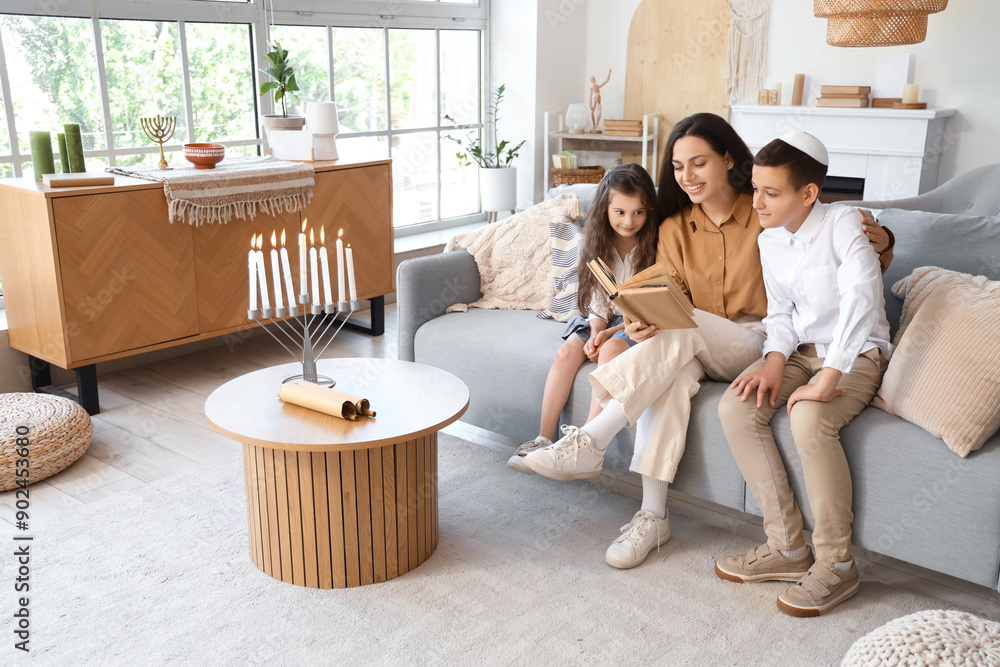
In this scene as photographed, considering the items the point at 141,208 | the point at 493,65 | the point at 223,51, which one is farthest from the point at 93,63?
the point at 493,65

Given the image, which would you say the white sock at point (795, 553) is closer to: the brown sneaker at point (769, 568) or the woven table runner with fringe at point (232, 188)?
the brown sneaker at point (769, 568)

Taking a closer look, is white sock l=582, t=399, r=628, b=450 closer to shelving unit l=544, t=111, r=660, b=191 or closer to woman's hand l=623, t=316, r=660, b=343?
woman's hand l=623, t=316, r=660, b=343

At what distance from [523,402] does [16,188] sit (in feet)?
6.14

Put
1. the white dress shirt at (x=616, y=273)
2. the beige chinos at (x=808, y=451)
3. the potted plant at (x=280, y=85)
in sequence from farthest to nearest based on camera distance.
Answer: the potted plant at (x=280, y=85), the white dress shirt at (x=616, y=273), the beige chinos at (x=808, y=451)

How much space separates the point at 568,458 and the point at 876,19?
9.20ft

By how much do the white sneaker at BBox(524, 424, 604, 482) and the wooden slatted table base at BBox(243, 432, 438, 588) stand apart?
28 centimetres

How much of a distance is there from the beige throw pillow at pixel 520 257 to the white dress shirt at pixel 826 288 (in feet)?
2.93

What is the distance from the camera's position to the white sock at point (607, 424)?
6.87ft

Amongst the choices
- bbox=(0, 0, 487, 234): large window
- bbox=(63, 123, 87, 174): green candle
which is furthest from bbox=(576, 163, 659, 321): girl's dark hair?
bbox=(0, 0, 487, 234): large window

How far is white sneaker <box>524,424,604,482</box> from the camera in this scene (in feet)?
6.79

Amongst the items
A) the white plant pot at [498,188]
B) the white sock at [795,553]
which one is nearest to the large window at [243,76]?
the white plant pot at [498,188]

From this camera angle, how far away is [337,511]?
1.89 m

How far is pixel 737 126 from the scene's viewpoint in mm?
4980

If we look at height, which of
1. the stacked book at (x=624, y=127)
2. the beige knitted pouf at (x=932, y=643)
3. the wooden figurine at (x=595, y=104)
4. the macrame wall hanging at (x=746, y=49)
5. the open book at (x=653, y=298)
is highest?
the macrame wall hanging at (x=746, y=49)
